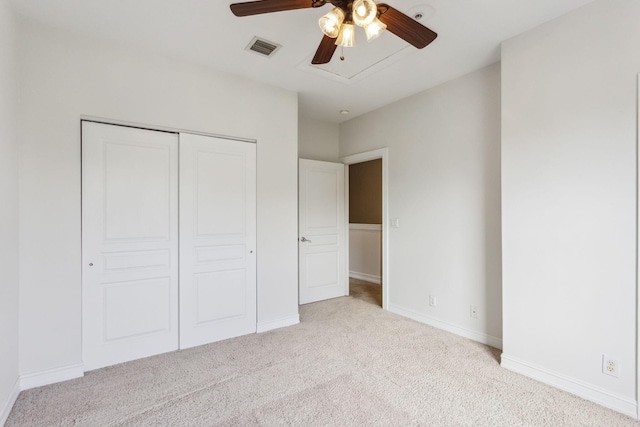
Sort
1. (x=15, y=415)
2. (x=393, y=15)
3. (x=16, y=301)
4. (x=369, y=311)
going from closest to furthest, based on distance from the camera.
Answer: (x=393, y=15) → (x=15, y=415) → (x=16, y=301) → (x=369, y=311)

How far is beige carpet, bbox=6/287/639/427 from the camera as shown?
6.23ft

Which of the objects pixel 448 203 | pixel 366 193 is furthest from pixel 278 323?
pixel 366 193

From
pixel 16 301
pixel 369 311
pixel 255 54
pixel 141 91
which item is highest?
pixel 255 54

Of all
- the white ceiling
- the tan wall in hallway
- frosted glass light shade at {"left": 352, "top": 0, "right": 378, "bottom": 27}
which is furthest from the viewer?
the tan wall in hallway

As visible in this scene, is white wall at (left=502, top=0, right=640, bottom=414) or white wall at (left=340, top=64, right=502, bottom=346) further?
white wall at (left=340, top=64, right=502, bottom=346)

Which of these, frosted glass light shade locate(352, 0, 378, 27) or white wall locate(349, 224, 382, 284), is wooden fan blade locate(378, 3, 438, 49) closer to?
frosted glass light shade locate(352, 0, 378, 27)

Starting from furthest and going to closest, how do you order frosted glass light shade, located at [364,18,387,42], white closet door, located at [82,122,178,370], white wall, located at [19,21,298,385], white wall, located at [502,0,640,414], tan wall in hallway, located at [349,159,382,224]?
tan wall in hallway, located at [349,159,382,224] < white closet door, located at [82,122,178,370] < white wall, located at [19,21,298,385] < white wall, located at [502,0,640,414] < frosted glass light shade, located at [364,18,387,42]

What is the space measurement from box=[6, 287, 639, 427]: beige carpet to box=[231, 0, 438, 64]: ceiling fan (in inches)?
88.3

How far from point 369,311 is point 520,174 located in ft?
7.84

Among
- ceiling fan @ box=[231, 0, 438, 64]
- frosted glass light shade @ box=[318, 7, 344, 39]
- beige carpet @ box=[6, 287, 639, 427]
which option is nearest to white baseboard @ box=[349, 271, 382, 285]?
beige carpet @ box=[6, 287, 639, 427]

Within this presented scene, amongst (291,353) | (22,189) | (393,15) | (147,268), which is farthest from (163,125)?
(291,353)

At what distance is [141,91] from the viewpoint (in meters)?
2.69

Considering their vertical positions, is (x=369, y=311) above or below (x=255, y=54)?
below

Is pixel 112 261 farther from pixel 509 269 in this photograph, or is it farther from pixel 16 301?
pixel 509 269
